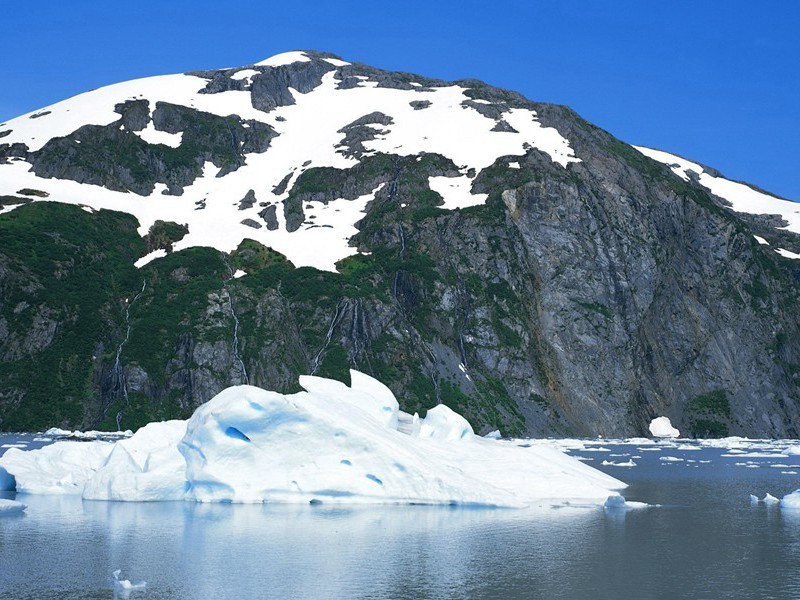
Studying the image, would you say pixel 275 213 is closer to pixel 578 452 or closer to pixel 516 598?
pixel 578 452

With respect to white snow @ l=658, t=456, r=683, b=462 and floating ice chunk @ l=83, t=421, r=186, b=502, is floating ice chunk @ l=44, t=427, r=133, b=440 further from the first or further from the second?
white snow @ l=658, t=456, r=683, b=462

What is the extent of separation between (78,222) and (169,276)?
68.2 ft

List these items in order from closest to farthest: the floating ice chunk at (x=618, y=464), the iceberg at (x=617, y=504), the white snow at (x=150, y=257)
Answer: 1. the iceberg at (x=617, y=504)
2. the floating ice chunk at (x=618, y=464)
3. the white snow at (x=150, y=257)

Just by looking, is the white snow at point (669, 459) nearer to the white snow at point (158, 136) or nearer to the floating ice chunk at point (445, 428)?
the floating ice chunk at point (445, 428)

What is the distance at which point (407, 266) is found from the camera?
146500mm

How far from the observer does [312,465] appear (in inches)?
1913

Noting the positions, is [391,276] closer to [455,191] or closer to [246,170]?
[455,191]

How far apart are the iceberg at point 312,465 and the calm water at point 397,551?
1.28 meters

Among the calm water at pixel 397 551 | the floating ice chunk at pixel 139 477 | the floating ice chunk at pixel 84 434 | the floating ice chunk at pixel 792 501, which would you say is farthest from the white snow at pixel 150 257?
the floating ice chunk at pixel 792 501

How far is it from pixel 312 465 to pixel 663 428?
111063 mm

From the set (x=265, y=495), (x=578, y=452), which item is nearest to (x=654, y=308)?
(x=578, y=452)

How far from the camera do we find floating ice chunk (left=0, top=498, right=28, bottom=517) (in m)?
46.8

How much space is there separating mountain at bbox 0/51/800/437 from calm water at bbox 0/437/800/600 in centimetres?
7384

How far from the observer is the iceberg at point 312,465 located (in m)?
47.6
